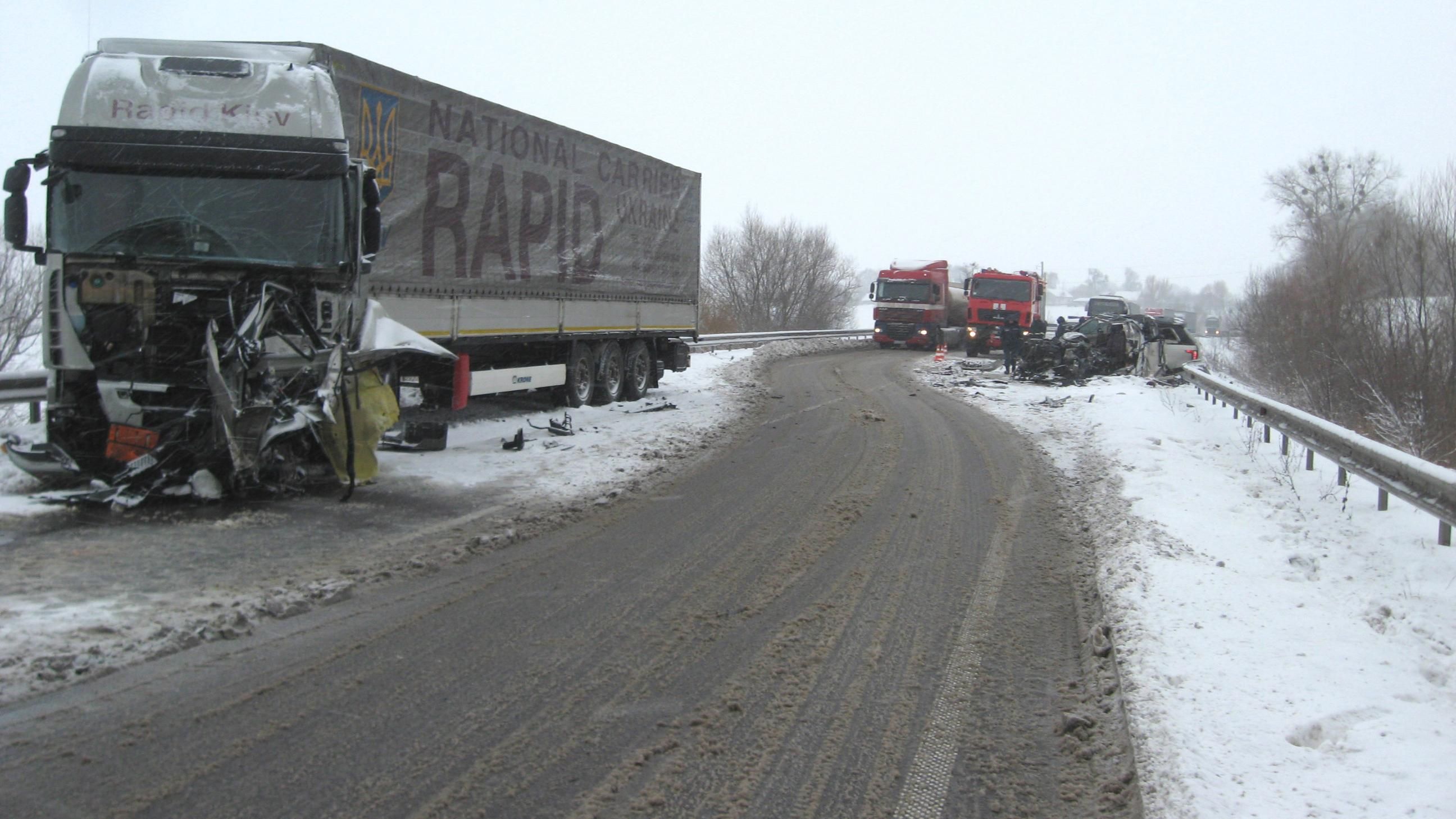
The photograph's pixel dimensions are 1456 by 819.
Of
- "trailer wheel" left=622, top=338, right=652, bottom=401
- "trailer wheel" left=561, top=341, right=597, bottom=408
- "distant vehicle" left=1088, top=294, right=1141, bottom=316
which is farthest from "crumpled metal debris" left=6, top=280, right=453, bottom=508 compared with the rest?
"distant vehicle" left=1088, top=294, right=1141, bottom=316

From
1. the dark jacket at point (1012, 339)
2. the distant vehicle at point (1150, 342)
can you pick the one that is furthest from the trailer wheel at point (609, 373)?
the distant vehicle at point (1150, 342)

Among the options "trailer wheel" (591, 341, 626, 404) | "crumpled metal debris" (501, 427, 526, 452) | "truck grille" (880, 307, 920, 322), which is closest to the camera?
"crumpled metal debris" (501, 427, 526, 452)

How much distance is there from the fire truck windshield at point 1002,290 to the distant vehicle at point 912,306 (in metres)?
3.05

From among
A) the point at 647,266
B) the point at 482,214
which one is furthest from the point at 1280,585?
the point at 647,266

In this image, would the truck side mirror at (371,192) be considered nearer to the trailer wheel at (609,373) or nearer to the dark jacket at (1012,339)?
the trailer wheel at (609,373)

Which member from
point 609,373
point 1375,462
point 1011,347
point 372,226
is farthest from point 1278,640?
point 1011,347

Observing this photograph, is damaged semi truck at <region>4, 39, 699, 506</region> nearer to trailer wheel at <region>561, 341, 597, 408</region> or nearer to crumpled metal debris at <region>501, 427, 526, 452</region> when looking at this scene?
crumpled metal debris at <region>501, 427, 526, 452</region>

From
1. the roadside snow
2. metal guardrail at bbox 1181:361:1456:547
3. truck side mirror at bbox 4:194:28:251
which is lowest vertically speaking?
the roadside snow

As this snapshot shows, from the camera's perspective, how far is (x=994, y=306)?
113 feet

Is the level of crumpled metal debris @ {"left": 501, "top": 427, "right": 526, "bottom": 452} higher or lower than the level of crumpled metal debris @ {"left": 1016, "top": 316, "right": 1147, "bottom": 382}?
lower

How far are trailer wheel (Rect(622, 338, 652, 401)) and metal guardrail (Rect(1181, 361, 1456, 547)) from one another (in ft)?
31.7

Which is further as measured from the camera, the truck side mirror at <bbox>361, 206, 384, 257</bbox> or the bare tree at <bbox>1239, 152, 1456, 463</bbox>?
the bare tree at <bbox>1239, 152, 1456, 463</bbox>

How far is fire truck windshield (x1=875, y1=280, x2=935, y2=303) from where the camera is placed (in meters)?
37.8

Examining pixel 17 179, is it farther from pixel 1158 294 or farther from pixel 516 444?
pixel 1158 294
